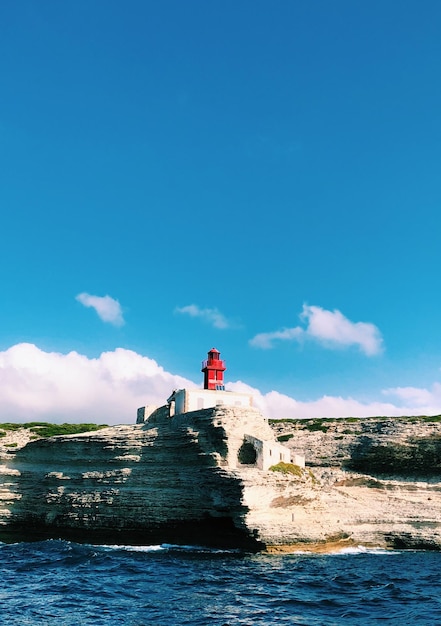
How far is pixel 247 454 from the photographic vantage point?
37.8 metres

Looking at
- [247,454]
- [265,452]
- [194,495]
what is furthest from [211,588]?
[247,454]

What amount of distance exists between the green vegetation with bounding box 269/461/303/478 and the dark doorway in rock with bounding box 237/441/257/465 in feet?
5.14

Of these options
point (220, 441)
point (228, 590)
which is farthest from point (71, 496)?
point (228, 590)

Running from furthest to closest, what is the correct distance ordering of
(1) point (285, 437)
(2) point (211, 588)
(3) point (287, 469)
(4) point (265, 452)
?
(1) point (285, 437), (3) point (287, 469), (4) point (265, 452), (2) point (211, 588)

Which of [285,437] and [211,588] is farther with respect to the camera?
[285,437]

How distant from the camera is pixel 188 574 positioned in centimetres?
2750

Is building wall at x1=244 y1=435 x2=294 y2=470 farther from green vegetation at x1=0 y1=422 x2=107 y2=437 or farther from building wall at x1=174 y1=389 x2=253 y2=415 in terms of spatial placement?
green vegetation at x1=0 y1=422 x2=107 y2=437

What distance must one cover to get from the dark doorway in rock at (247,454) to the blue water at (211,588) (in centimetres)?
631

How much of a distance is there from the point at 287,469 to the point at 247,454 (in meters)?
2.88

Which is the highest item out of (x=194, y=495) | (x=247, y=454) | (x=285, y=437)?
(x=285, y=437)

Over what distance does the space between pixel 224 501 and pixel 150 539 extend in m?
7.37

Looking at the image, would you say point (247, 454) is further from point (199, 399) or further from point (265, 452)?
point (199, 399)

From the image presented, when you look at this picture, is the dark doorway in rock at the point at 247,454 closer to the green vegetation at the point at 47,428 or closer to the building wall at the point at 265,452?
the building wall at the point at 265,452

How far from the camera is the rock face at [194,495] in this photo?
34.9 m
